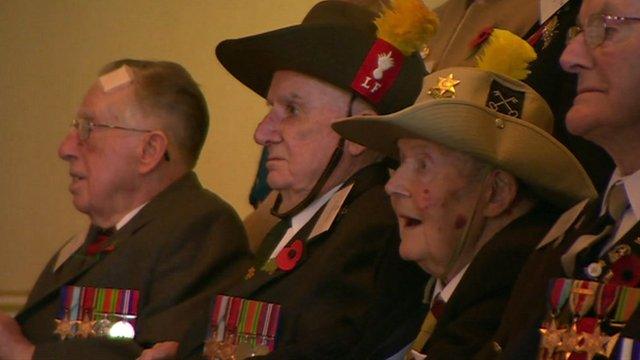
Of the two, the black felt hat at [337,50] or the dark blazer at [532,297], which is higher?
the black felt hat at [337,50]

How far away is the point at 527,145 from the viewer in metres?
2.45

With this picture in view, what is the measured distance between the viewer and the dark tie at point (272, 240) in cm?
299

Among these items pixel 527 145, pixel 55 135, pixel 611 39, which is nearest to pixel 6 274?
pixel 55 135

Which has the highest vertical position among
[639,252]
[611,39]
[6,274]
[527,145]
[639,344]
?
[611,39]

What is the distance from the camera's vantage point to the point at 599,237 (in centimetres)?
212

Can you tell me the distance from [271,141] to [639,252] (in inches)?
45.1

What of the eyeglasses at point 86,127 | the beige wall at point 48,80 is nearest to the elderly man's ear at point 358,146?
Result: the eyeglasses at point 86,127

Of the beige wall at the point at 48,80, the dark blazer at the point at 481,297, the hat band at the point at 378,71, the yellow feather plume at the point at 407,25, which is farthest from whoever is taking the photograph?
the beige wall at the point at 48,80

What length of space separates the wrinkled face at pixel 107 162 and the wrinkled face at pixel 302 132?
47 cm

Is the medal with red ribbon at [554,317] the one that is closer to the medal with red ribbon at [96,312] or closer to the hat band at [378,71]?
the hat band at [378,71]

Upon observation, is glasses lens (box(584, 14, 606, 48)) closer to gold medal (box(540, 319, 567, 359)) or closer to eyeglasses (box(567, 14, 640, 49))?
eyeglasses (box(567, 14, 640, 49))

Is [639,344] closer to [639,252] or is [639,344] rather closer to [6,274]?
[639,252]

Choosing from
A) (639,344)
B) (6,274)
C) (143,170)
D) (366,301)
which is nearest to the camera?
(639,344)

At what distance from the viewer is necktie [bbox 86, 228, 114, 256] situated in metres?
3.27
